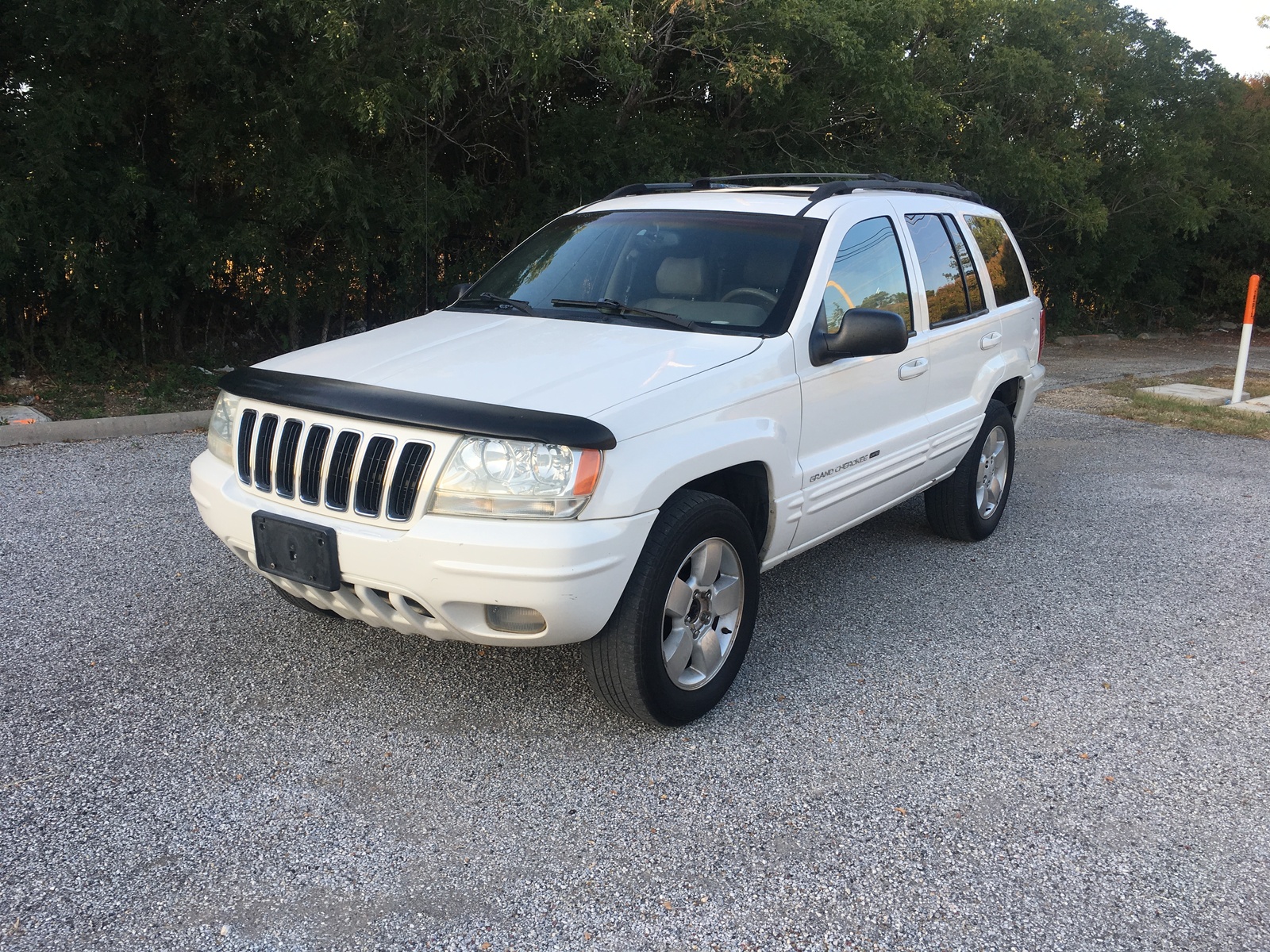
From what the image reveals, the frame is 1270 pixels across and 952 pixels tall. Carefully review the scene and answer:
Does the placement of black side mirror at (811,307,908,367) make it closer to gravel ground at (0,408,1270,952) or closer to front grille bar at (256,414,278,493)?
gravel ground at (0,408,1270,952)

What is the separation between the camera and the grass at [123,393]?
8695mm

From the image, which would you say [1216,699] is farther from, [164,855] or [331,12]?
[331,12]

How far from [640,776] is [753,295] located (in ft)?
6.24

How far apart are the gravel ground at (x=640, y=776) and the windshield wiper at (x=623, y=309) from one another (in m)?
1.40

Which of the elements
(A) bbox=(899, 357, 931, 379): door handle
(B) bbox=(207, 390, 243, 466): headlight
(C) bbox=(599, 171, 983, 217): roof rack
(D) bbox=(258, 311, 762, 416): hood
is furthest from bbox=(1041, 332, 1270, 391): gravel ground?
(B) bbox=(207, 390, 243, 466): headlight

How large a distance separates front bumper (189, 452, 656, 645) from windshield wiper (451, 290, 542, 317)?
1421 mm

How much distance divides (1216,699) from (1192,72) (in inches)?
645

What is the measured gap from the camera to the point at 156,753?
11.2 ft

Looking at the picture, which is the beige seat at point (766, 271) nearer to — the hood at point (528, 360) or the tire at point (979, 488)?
the hood at point (528, 360)

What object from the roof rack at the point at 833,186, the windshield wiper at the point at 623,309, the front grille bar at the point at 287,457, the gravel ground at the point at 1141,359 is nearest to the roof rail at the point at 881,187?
the roof rack at the point at 833,186

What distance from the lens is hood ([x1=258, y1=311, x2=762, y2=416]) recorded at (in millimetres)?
3311

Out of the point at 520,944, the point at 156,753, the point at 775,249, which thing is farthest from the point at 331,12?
the point at 520,944

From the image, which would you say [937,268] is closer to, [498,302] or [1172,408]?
[498,302]

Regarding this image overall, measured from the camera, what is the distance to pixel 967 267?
5.54m
